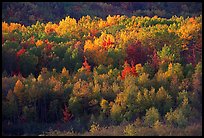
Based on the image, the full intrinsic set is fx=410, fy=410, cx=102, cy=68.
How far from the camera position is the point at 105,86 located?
127 ft

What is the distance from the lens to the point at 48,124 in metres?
34.2

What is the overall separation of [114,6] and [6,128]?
9520 cm

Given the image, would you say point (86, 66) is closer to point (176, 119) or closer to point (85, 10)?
point (176, 119)

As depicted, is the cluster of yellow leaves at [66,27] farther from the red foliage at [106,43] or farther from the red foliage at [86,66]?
the red foliage at [86,66]

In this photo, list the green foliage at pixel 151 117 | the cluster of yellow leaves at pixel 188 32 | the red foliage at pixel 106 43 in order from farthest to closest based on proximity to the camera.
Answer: the red foliage at pixel 106 43, the cluster of yellow leaves at pixel 188 32, the green foliage at pixel 151 117

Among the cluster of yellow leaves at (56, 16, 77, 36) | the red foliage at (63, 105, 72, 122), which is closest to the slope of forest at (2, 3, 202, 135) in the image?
the red foliage at (63, 105, 72, 122)

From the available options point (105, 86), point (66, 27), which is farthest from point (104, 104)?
point (66, 27)

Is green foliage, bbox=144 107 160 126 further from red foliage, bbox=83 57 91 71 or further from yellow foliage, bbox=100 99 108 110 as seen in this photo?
red foliage, bbox=83 57 91 71

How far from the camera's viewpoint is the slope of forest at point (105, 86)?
105ft

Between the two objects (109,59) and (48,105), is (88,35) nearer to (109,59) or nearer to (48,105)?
(109,59)

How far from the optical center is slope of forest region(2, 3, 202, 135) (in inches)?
1258

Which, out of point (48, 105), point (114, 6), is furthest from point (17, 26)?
point (114, 6)

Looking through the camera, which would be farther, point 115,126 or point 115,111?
point 115,111

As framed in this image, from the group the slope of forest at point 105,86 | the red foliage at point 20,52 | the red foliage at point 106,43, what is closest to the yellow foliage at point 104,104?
the slope of forest at point 105,86
